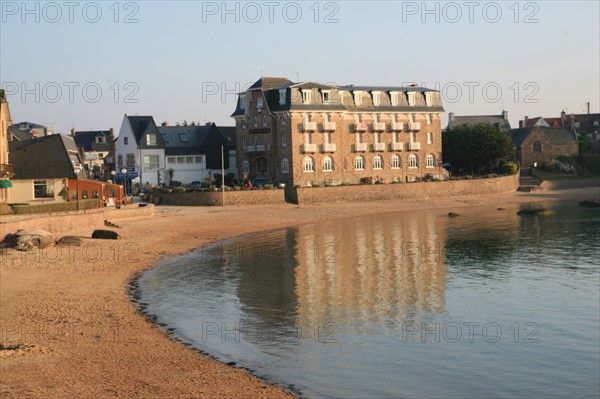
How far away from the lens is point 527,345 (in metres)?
26.1

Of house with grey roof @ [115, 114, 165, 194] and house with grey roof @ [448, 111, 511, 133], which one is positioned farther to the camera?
house with grey roof @ [448, 111, 511, 133]

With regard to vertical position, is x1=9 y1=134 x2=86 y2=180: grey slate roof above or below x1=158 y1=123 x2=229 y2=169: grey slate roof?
below

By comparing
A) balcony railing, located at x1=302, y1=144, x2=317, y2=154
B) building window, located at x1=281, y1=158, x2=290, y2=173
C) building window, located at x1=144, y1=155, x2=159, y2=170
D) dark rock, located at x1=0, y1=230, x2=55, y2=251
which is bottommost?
dark rock, located at x1=0, y1=230, x2=55, y2=251

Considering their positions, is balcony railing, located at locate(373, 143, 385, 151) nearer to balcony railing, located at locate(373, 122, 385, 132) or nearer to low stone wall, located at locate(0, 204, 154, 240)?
balcony railing, located at locate(373, 122, 385, 132)

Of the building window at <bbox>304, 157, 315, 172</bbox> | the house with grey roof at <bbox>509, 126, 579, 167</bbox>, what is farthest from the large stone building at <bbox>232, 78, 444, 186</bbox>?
the house with grey roof at <bbox>509, 126, 579, 167</bbox>

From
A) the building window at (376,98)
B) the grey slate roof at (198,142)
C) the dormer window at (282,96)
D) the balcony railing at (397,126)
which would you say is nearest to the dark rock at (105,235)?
the dormer window at (282,96)

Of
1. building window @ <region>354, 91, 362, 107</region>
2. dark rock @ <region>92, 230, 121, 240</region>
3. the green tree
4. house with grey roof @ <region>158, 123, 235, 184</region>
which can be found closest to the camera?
dark rock @ <region>92, 230, 121, 240</region>

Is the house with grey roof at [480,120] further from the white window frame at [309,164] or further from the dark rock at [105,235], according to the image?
the dark rock at [105,235]

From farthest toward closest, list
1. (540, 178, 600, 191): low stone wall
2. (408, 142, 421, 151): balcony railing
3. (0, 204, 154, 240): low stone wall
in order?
(540, 178, 600, 191): low stone wall → (408, 142, 421, 151): balcony railing → (0, 204, 154, 240): low stone wall

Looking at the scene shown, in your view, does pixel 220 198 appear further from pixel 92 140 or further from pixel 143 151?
pixel 92 140

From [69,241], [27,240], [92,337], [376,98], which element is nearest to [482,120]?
[376,98]

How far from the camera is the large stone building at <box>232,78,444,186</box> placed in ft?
293

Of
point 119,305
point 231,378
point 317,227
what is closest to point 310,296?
point 119,305

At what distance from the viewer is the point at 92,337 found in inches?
983
